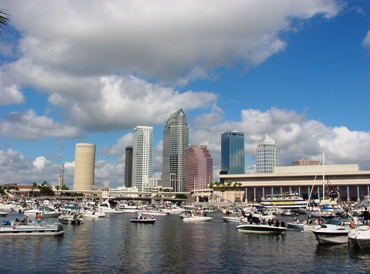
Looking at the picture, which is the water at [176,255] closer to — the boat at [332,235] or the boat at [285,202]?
the boat at [332,235]

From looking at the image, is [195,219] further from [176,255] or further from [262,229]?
[176,255]

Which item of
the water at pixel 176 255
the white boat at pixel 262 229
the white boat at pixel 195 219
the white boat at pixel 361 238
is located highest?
the white boat at pixel 361 238

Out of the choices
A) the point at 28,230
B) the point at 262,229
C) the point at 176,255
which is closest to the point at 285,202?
the point at 262,229

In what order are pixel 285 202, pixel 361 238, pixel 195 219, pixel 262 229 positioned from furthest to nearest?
pixel 285 202, pixel 195 219, pixel 262 229, pixel 361 238

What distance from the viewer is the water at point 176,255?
3578cm

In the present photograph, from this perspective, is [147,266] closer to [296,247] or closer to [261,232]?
[296,247]

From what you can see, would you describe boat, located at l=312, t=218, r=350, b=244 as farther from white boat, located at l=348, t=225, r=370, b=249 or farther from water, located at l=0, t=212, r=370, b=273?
white boat, located at l=348, t=225, r=370, b=249

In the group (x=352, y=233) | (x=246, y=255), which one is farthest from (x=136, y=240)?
(x=352, y=233)

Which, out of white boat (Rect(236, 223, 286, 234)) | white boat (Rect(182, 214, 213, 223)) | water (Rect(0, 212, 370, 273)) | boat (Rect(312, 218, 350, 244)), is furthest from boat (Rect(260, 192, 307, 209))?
boat (Rect(312, 218, 350, 244))

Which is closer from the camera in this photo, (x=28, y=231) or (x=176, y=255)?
(x=176, y=255)

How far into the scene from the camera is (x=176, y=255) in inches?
1698

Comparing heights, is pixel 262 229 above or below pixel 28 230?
below

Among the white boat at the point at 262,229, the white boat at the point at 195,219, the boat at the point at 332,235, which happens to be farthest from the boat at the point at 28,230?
the white boat at the point at 195,219

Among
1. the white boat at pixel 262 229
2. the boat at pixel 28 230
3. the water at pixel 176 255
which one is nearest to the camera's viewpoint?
the water at pixel 176 255
